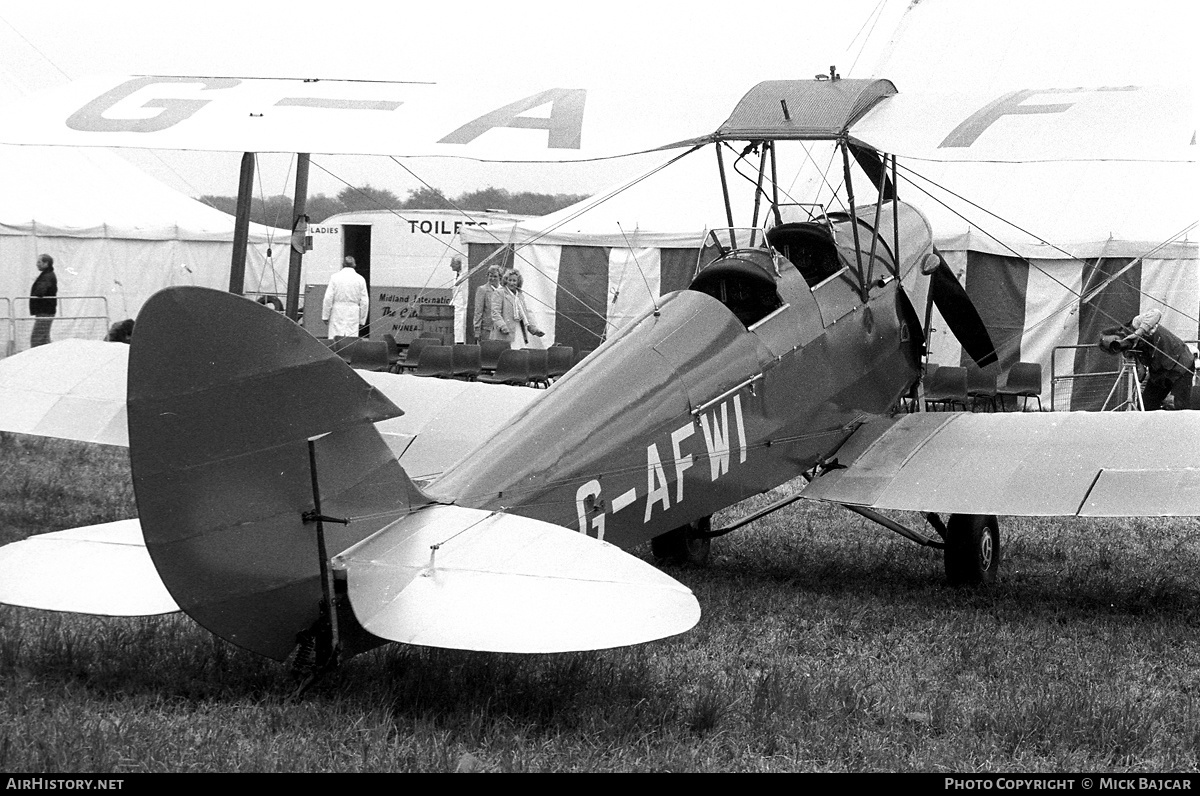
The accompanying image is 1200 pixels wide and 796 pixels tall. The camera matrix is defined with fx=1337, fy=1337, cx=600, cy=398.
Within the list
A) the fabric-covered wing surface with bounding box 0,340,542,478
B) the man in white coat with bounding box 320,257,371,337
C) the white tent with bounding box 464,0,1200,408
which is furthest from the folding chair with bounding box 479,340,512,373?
the fabric-covered wing surface with bounding box 0,340,542,478

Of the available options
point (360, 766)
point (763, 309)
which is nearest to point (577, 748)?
point (360, 766)

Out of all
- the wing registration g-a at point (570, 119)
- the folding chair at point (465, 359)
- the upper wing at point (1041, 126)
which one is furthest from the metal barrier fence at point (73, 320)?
the upper wing at point (1041, 126)

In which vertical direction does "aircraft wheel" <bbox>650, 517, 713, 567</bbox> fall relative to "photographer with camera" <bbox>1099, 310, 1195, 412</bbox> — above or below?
below

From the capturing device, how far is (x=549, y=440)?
195 inches

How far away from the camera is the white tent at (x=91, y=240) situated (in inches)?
753

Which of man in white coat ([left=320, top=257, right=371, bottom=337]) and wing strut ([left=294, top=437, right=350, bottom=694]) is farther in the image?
man in white coat ([left=320, top=257, right=371, bottom=337])

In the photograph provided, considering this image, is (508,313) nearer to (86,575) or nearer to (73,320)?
(73,320)

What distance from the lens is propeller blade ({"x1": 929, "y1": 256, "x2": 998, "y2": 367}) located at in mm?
8414

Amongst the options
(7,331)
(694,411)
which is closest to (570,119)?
(694,411)

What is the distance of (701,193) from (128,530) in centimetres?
1276

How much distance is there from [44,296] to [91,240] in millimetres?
1850

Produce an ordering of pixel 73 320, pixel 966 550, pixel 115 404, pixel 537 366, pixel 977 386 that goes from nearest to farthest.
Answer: pixel 966 550 → pixel 115 404 → pixel 977 386 → pixel 537 366 → pixel 73 320

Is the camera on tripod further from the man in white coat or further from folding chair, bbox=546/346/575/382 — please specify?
the man in white coat

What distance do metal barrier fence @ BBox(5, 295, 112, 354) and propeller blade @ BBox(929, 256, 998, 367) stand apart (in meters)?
13.7
